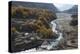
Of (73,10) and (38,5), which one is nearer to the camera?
(38,5)

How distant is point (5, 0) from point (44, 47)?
1.78 ft

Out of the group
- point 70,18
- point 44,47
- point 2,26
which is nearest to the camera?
point 2,26

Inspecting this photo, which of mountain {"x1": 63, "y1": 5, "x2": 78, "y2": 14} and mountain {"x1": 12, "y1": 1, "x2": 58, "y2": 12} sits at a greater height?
mountain {"x1": 12, "y1": 1, "x2": 58, "y2": 12}

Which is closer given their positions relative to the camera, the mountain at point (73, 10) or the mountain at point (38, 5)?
the mountain at point (38, 5)

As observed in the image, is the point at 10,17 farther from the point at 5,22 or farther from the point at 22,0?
the point at 22,0

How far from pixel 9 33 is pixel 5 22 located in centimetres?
10

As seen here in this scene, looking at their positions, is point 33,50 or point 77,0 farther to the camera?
point 77,0

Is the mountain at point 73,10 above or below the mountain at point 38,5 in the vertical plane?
below

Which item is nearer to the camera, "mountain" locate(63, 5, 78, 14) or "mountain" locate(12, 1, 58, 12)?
"mountain" locate(12, 1, 58, 12)

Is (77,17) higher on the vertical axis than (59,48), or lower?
higher

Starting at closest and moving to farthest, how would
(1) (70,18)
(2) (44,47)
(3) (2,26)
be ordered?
(3) (2,26) → (2) (44,47) → (1) (70,18)

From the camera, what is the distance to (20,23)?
57.5 inches

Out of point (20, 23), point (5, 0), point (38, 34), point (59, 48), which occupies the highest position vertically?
point (5, 0)

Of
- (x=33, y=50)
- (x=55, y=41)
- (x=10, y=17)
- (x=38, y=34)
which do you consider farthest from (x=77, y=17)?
(x=10, y=17)
